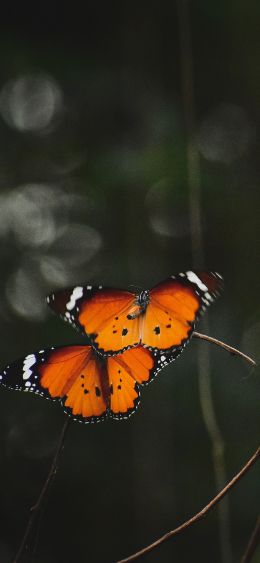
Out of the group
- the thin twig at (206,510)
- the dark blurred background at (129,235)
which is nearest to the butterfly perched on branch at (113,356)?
the thin twig at (206,510)

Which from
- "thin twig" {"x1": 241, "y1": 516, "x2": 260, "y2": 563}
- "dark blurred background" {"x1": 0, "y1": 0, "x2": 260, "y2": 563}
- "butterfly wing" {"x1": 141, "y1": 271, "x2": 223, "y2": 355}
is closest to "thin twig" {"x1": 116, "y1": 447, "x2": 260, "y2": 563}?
"thin twig" {"x1": 241, "y1": 516, "x2": 260, "y2": 563}

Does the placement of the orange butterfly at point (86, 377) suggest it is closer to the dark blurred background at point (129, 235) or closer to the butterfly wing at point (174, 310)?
the butterfly wing at point (174, 310)

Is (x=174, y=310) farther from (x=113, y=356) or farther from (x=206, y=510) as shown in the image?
(x=206, y=510)

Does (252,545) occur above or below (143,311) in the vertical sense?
below

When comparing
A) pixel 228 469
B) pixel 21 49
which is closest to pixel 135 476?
pixel 228 469

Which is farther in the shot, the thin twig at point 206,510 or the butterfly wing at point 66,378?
the butterfly wing at point 66,378

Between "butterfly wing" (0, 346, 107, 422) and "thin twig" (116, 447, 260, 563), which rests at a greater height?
"butterfly wing" (0, 346, 107, 422)

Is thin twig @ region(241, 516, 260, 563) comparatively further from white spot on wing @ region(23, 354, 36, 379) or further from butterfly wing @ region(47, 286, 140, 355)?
white spot on wing @ region(23, 354, 36, 379)

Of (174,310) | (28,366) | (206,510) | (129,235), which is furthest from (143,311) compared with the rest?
(129,235)
